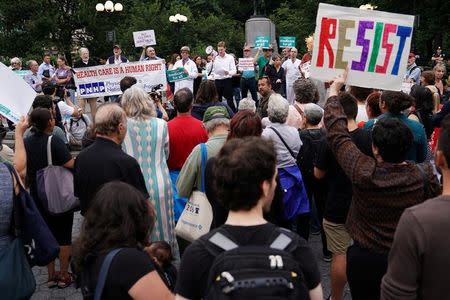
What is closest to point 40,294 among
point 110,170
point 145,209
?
point 110,170

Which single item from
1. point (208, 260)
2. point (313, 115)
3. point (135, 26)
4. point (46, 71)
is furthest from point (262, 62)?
point (135, 26)

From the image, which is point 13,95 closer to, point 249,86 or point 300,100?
point 300,100

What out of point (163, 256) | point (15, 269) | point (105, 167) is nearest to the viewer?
point (163, 256)

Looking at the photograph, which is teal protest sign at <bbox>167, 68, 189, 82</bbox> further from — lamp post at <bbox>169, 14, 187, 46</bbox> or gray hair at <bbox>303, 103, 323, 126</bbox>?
lamp post at <bbox>169, 14, 187, 46</bbox>

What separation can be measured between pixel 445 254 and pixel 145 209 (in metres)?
1.28

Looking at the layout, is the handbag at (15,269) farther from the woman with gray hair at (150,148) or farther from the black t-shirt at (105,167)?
the woman with gray hair at (150,148)

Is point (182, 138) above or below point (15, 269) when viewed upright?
above

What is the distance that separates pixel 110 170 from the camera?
150 inches

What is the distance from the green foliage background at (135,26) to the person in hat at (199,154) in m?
24.3

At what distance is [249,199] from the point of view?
206 centimetres

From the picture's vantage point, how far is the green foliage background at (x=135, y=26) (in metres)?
27.6

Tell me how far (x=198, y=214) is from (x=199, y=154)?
46cm

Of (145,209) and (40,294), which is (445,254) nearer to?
(145,209)

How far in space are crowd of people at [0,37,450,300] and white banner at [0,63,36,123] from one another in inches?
7.5
